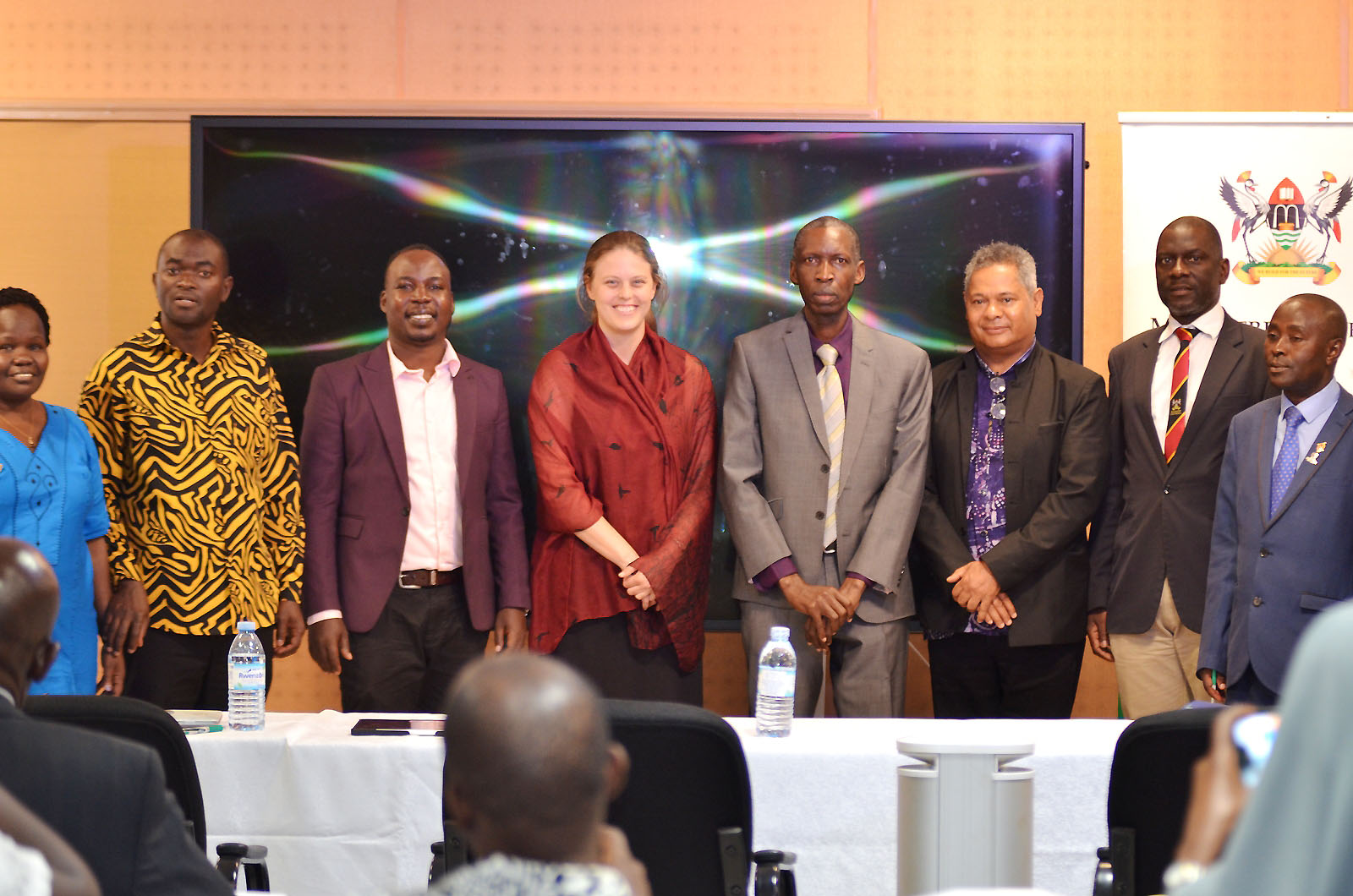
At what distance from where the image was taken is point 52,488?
369cm

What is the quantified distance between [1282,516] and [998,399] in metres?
0.96

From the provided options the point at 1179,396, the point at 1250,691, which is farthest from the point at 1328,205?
the point at 1250,691

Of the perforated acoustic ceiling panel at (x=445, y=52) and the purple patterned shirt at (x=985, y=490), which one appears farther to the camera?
the perforated acoustic ceiling panel at (x=445, y=52)

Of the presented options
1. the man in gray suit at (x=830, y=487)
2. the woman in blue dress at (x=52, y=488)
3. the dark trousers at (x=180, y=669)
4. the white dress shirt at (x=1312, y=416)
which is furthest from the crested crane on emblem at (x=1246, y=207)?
the woman in blue dress at (x=52, y=488)

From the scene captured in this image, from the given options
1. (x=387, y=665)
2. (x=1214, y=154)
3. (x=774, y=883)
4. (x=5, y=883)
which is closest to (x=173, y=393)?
(x=387, y=665)

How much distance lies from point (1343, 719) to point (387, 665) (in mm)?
3536

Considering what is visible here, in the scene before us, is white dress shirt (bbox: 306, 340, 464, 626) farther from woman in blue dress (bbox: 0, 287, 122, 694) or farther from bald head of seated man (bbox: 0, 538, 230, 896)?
bald head of seated man (bbox: 0, 538, 230, 896)

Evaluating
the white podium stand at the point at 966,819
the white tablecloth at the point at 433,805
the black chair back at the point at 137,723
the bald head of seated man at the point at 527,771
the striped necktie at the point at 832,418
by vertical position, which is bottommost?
the white tablecloth at the point at 433,805

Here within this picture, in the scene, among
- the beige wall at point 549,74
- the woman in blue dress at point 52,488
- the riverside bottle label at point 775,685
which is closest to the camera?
the riverside bottle label at point 775,685

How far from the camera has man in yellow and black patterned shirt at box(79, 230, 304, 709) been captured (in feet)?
12.9

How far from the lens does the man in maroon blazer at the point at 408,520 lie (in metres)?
4.20

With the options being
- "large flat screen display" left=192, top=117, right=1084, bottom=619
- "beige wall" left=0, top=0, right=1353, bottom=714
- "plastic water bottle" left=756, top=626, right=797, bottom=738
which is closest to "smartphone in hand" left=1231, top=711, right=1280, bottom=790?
"plastic water bottle" left=756, top=626, right=797, bottom=738

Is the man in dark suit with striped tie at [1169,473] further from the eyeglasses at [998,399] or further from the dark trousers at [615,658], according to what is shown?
the dark trousers at [615,658]

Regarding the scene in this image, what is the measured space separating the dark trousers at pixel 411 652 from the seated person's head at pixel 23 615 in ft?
8.05
